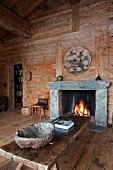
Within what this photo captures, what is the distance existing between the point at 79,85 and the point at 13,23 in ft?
9.20

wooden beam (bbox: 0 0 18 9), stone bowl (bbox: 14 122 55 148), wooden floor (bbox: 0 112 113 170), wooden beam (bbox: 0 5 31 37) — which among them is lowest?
wooden floor (bbox: 0 112 113 170)

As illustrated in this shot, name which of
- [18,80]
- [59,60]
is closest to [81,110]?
[59,60]

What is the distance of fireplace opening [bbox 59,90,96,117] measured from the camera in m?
4.11

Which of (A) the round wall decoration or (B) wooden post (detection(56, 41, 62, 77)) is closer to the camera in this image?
(A) the round wall decoration

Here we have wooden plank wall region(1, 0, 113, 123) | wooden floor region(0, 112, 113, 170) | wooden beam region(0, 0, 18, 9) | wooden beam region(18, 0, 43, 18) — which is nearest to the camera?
wooden floor region(0, 112, 113, 170)

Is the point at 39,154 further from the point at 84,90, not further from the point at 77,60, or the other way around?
the point at 77,60

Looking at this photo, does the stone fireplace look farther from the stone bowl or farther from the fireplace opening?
the stone bowl

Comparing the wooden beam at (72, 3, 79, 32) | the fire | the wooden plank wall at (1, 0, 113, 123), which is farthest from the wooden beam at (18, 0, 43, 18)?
the fire

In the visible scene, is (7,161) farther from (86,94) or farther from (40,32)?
(40,32)

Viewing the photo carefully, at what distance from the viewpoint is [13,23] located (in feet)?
14.0

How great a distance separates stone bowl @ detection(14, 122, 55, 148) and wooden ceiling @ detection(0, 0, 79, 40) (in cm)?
348

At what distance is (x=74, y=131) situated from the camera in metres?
1.74

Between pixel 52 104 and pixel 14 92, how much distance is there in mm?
2496

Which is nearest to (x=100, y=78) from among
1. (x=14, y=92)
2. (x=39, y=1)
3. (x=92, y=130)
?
(x=92, y=130)
